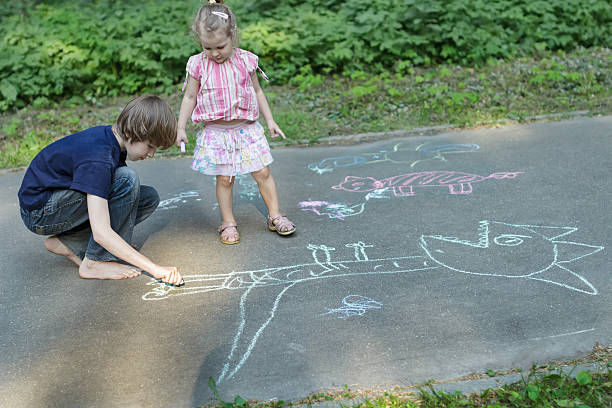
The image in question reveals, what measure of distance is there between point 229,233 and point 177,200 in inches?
37.0

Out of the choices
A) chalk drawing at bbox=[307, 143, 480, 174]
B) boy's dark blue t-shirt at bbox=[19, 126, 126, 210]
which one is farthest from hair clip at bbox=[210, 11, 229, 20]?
chalk drawing at bbox=[307, 143, 480, 174]

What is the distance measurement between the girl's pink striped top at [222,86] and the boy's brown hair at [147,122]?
52 cm

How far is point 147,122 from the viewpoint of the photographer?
2768 millimetres

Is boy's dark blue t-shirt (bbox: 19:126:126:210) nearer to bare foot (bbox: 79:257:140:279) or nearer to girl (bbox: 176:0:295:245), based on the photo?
bare foot (bbox: 79:257:140:279)

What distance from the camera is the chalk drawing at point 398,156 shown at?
475 centimetres

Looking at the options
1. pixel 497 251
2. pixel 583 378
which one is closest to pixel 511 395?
pixel 583 378

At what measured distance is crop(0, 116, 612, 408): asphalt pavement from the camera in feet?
7.38

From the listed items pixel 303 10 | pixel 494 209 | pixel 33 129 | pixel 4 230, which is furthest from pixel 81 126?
pixel 494 209

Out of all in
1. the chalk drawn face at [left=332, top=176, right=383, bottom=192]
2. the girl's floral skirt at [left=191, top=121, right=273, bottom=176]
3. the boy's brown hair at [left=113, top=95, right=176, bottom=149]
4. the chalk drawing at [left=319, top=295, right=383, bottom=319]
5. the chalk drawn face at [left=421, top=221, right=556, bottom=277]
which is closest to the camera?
the chalk drawing at [left=319, top=295, right=383, bottom=319]

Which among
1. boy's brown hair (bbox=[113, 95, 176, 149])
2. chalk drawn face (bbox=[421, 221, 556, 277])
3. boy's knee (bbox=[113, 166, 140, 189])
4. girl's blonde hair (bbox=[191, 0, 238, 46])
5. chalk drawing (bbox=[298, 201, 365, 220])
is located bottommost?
chalk drawing (bbox=[298, 201, 365, 220])

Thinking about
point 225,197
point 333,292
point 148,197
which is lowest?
point 333,292

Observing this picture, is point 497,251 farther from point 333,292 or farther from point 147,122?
point 147,122

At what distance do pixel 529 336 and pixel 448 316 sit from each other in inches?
13.2

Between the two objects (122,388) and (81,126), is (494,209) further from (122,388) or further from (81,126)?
(81,126)
